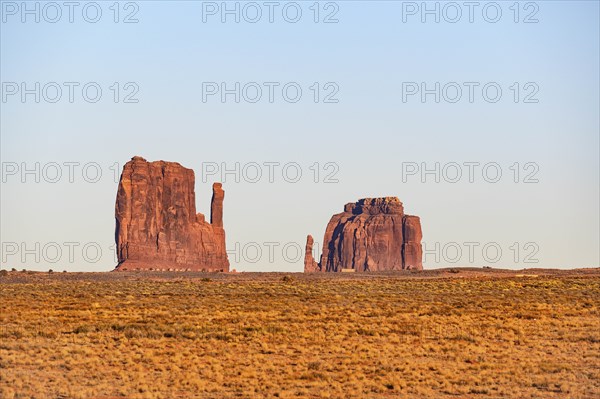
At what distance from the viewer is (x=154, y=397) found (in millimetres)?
21484

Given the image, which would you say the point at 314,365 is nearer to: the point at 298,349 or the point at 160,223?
the point at 298,349

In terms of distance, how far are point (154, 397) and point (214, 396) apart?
141 cm

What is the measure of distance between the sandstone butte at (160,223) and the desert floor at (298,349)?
100919 millimetres

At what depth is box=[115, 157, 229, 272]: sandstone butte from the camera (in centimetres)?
14938

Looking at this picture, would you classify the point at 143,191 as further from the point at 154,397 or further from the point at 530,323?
the point at 154,397

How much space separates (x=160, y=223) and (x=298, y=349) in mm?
128882

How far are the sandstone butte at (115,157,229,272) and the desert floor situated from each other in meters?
101

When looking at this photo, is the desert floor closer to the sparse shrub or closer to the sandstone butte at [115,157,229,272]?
the sparse shrub

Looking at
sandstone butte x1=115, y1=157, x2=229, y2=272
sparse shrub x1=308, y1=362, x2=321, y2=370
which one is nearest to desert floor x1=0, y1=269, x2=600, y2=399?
sparse shrub x1=308, y1=362, x2=321, y2=370

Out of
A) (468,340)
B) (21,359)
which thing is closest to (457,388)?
(468,340)

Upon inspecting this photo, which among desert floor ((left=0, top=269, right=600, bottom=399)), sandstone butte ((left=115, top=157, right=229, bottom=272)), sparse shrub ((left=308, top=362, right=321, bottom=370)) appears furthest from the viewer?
sandstone butte ((left=115, top=157, right=229, bottom=272))

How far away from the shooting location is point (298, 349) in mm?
29672

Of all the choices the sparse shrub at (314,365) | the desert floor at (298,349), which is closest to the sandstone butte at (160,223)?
the desert floor at (298,349)

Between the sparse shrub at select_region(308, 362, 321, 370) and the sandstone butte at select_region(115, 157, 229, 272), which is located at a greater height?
the sandstone butte at select_region(115, 157, 229, 272)
